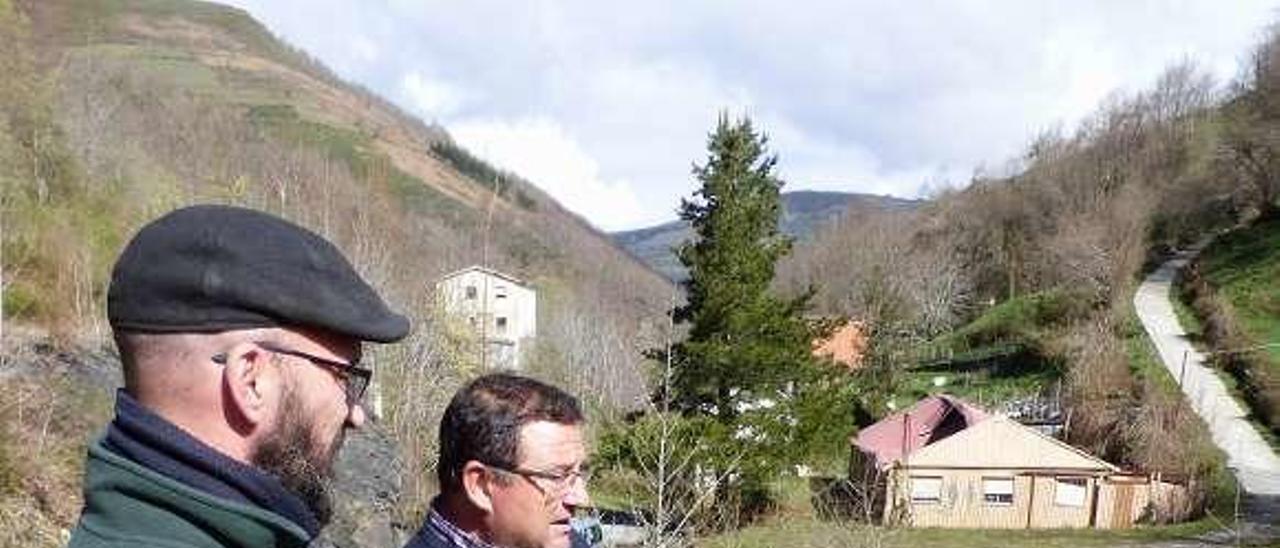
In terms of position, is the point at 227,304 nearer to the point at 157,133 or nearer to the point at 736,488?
the point at 736,488

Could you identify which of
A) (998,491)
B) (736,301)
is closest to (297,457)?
(736,301)

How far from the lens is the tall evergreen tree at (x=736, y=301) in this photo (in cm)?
2716

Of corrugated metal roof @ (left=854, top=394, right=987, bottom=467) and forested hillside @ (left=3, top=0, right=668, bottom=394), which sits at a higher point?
forested hillside @ (left=3, top=0, right=668, bottom=394)

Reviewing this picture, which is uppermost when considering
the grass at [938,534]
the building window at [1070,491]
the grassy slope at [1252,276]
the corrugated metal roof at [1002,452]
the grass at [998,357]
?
the grassy slope at [1252,276]

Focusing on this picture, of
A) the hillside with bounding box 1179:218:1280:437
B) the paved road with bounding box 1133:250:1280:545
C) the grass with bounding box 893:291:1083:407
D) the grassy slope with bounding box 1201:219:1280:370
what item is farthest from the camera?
the grass with bounding box 893:291:1083:407

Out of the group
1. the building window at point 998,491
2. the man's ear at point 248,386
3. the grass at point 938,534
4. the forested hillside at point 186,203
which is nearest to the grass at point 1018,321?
the forested hillside at point 186,203

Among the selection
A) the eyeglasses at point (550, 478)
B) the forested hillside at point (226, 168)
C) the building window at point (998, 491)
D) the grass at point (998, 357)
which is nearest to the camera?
the eyeglasses at point (550, 478)

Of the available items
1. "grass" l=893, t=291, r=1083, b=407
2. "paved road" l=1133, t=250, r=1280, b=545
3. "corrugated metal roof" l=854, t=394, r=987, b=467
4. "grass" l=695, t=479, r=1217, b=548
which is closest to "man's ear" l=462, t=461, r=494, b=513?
"grass" l=695, t=479, r=1217, b=548

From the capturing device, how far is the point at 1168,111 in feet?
228

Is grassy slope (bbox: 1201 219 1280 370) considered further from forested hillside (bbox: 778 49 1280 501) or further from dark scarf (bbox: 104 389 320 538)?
dark scarf (bbox: 104 389 320 538)

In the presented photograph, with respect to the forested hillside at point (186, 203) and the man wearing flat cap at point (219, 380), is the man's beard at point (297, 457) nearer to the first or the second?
the man wearing flat cap at point (219, 380)

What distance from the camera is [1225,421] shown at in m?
35.0

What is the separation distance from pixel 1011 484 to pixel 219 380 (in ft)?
111

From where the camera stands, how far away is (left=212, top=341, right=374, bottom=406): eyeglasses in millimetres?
1396
